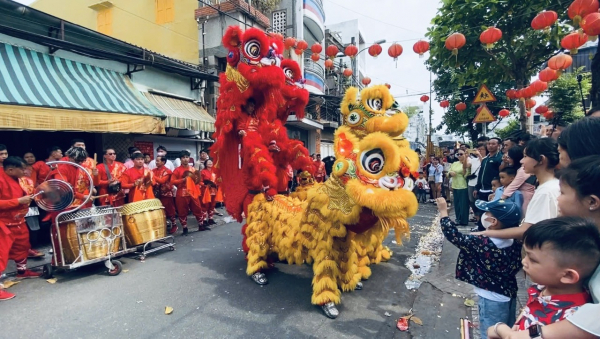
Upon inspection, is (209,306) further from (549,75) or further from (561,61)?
(549,75)

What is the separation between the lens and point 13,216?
3957mm

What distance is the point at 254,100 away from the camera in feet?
14.5

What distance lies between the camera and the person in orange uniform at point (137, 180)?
5.35 m

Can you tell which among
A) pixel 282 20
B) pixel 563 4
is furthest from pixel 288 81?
pixel 282 20

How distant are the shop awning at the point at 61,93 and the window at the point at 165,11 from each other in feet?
15.9

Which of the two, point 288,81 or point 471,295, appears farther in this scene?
point 288,81

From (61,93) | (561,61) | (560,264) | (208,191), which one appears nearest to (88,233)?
(208,191)

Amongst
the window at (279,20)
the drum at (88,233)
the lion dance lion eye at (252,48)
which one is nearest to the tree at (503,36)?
the lion dance lion eye at (252,48)

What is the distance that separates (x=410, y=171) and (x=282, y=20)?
12.0m

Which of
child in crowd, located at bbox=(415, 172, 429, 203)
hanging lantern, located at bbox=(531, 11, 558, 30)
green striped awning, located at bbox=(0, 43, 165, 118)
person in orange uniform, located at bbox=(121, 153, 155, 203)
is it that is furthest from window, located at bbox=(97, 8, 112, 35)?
hanging lantern, located at bbox=(531, 11, 558, 30)

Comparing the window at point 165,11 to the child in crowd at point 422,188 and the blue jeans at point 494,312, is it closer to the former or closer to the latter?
the child in crowd at point 422,188

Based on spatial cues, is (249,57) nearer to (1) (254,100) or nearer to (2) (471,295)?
(1) (254,100)

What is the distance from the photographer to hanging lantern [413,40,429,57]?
6.71 m

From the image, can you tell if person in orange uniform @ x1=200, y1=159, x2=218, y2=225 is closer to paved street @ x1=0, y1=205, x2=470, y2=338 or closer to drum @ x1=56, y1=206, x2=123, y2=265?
paved street @ x1=0, y1=205, x2=470, y2=338
